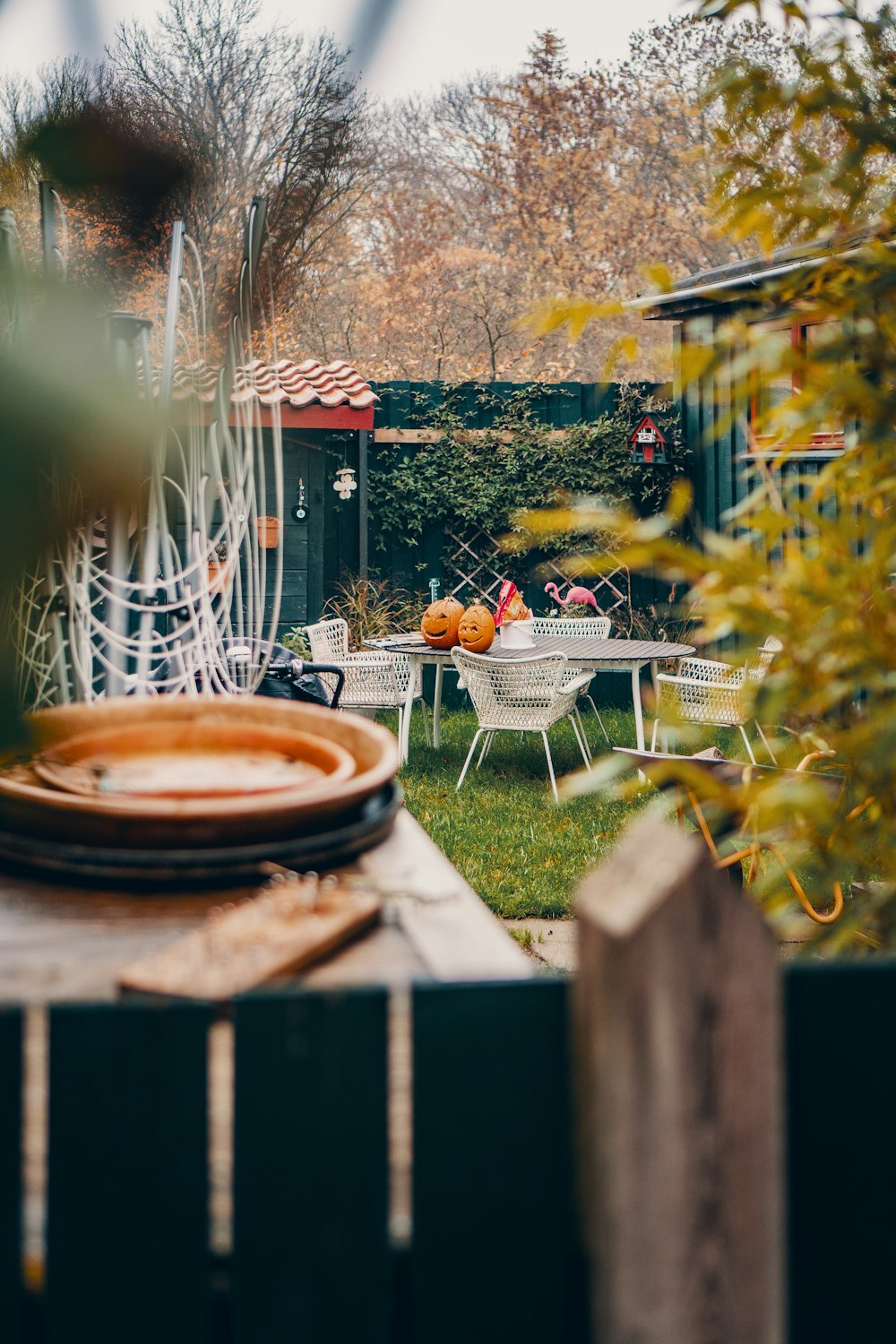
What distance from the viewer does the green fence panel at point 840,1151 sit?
28.6 inches

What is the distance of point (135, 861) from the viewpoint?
107cm

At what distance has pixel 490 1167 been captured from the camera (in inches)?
27.9

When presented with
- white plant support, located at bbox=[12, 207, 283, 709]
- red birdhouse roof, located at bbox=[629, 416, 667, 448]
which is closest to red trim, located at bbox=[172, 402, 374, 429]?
red birdhouse roof, located at bbox=[629, 416, 667, 448]

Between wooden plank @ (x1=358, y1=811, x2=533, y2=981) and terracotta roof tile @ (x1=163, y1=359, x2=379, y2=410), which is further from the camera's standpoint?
terracotta roof tile @ (x1=163, y1=359, x2=379, y2=410)

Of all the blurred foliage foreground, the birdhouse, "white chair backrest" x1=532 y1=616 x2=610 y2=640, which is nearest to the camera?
the blurred foliage foreground

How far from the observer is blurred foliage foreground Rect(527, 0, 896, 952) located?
0.88 metres

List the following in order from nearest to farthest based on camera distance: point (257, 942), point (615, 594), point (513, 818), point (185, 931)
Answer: point (257, 942) → point (185, 931) → point (513, 818) → point (615, 594)

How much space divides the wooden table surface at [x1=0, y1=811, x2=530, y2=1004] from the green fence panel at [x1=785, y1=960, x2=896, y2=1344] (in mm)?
219

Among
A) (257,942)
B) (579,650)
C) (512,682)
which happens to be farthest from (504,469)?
(257,942)

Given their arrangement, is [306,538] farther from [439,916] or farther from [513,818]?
[439,916]

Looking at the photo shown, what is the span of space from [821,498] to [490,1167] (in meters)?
0.72

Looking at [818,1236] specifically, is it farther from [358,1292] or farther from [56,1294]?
[56,1294]

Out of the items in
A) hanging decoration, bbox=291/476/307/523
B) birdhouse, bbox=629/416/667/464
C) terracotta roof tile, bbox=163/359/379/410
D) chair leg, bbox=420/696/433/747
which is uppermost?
terracotta roof tile, bbox=163/359/379/410

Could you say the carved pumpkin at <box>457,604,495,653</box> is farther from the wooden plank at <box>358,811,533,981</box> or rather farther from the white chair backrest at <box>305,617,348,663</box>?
the wooden plank at <box>358,811,533,981</box>
